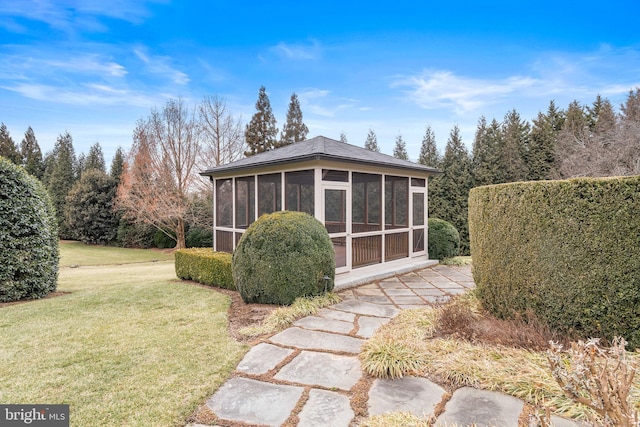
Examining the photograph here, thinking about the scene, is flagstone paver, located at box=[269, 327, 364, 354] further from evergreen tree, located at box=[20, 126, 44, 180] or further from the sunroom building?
evergreen tree, located at box=[20, 126, 44, 180]

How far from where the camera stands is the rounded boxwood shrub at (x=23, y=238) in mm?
6086

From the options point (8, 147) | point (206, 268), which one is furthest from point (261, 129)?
point (8, 147)

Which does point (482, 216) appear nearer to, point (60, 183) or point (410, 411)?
point (410, 411)

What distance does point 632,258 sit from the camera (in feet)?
9.84

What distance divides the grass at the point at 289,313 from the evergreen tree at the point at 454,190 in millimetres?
10175

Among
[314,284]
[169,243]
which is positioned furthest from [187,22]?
[169,243]

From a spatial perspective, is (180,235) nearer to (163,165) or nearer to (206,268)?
(163,165)

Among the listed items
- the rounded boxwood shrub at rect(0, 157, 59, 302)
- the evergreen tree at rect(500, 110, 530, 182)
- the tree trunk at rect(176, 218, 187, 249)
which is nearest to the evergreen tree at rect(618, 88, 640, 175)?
the evergreen tree at rect(500, 110, 530, 182)

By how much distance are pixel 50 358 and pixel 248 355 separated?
81.3 inches

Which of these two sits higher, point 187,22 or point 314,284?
point 187,22

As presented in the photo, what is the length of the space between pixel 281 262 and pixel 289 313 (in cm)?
87

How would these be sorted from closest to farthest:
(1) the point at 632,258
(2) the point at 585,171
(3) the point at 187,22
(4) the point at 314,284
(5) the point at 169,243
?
(1) the point at 632,258, (4) the point at 314,284, (3) the point at 187,22, (2) the point at 585,171, (5) the point at 169,243

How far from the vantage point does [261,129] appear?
77.5ft

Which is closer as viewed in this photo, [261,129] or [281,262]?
[281,262]
